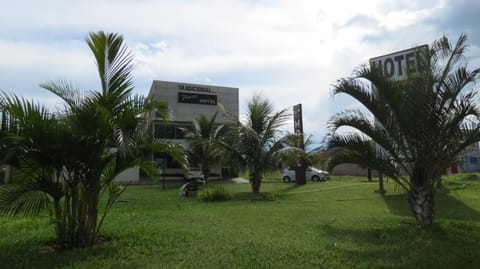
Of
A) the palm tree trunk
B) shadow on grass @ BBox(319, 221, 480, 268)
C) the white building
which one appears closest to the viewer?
shadow on grass @ BBox(319, 221, 480, 268)

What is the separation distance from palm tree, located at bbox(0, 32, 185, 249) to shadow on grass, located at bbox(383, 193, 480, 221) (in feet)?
22.5

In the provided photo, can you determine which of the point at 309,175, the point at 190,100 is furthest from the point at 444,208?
the point at 190,100

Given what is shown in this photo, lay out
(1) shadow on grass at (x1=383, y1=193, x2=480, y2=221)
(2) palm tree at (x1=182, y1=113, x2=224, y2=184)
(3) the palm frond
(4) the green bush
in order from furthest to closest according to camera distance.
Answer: (2) palm tree at (x1=182, y1=113, x2=224, y2=184)
(4) the green bush
(1) shadow on grass at (x1=383, y1=193, x2=480, y2=221)
(3) the palm frond

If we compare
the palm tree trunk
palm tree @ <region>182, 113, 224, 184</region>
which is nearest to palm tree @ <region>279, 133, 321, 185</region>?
palm tree @ <region>182, 113, 224, 184</region>

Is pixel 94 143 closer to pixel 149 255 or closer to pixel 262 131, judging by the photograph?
pixel 149 255

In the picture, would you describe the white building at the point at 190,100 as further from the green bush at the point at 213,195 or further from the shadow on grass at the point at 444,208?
the shadow on grass at the point at 444,208

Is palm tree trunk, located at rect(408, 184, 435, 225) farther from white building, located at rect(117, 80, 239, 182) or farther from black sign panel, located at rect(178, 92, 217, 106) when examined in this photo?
black sign panel, located at rect(178, 92, 217, 106)

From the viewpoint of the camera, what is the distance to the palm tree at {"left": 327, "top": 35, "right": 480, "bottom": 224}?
6203 mm

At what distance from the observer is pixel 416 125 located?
634 centimetres

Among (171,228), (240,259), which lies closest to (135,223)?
(171,228)

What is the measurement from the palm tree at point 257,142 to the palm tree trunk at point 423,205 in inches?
316

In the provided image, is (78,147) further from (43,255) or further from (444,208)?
(444,208)

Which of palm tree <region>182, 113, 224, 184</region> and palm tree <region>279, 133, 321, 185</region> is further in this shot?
palm tree <region>182, 113, 224, 184</region>

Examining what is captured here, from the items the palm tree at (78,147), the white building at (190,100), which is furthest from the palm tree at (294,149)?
the white building at (190,100)
